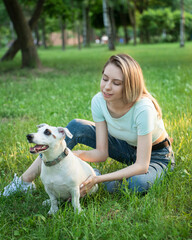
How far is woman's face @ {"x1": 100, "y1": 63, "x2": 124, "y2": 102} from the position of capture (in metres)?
2.87

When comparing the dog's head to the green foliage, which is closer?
the dog's head

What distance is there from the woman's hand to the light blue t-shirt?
0.60 metres

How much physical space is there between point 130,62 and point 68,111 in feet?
10.5

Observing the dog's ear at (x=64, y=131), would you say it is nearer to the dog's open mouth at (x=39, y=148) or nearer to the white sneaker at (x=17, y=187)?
the dog's open mouth at (x=39, y=148)

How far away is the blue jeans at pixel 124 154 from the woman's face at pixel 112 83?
69cm

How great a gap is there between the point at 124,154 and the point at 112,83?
988 mm

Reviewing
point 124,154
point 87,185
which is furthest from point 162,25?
point 87,185

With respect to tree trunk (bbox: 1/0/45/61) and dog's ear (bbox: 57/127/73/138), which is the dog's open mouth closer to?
dog's ear (bbox: 57/127/73/138)

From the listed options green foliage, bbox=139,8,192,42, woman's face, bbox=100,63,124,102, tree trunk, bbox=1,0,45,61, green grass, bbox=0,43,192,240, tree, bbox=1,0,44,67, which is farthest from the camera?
green foliage, bbox=139,8,192,42

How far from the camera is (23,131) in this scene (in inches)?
197

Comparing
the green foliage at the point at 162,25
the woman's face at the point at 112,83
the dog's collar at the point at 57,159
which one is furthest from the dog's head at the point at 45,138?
the green foliage at the point at 162,25

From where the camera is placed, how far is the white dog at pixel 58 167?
255cm

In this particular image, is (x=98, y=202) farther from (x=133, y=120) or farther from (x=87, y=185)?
(x=133, y=120)

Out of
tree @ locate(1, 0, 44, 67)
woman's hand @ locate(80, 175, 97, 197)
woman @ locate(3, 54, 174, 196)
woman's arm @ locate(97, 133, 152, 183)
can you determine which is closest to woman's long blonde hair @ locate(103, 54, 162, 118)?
woman @ locate(3, 54, 174, 196)
